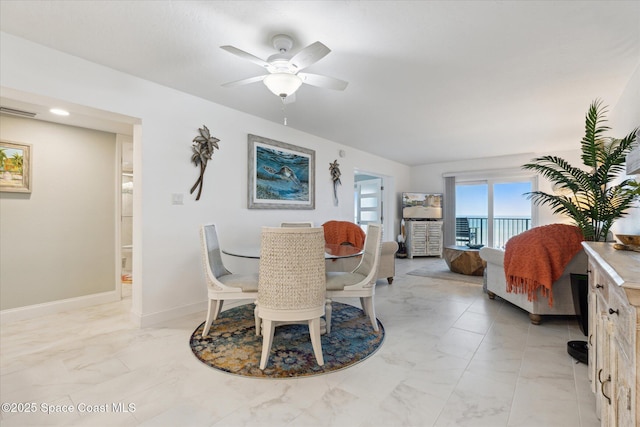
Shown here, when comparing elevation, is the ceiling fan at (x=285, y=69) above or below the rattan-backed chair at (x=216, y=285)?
above

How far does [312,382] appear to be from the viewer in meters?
1.85

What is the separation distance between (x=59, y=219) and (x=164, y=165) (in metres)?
1.50

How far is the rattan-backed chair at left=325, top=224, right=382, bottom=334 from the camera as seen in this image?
246 cm

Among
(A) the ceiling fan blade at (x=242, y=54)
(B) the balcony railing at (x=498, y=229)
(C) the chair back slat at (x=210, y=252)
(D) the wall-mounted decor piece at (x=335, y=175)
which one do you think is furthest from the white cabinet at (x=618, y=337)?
(B) the balcony railing at (x=498, y=229)

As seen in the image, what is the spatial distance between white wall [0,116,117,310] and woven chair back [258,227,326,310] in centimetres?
273

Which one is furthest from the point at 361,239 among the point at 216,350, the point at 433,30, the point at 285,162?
the point at 433,30

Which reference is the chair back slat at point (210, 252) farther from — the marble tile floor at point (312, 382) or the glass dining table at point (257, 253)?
the marble tile floor at point (312, 382)

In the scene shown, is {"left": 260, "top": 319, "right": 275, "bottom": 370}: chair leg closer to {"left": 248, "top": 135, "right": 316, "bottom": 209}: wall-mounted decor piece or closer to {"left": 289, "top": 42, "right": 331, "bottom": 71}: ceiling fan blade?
{"left": 289, "top": 42, "right": 331, "bottom": 71}: ceiling fan blade

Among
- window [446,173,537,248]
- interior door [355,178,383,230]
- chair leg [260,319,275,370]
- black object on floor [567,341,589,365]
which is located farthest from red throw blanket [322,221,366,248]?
window [446,173,537,248]

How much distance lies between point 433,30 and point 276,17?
103 centimetres

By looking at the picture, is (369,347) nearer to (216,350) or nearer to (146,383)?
(216,350)

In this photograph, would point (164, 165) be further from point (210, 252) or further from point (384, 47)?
point (384, 47)

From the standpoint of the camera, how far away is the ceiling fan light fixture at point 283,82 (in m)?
2.00

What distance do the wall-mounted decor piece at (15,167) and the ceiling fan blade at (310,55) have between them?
3054 mm
